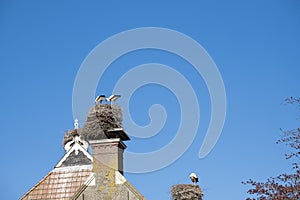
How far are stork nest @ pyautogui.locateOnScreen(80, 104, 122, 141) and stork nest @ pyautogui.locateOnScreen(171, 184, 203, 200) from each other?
228 cm

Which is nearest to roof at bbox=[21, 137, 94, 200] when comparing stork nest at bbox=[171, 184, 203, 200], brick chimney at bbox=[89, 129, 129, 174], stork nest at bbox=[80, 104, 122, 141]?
brick chimney at bbox=[89, 129, 129, 174]

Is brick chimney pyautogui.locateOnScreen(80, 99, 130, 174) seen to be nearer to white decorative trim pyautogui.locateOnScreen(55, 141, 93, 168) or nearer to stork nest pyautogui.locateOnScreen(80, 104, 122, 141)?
stork nest pyautogui.locateOnScreen(80, 104, 122, 141)

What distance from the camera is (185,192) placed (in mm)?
15188

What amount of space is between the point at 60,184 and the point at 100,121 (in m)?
2.91

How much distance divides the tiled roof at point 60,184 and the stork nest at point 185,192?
2.80 m

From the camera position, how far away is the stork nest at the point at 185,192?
49.8ft

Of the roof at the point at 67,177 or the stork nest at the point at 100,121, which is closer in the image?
the stork nest at the point at 100,121

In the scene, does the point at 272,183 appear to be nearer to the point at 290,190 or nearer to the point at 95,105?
the point at 290,190

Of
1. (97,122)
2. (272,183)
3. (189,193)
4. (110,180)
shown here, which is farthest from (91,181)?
(272,183)

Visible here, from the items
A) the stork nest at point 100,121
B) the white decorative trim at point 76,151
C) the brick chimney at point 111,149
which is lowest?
the brick chimney at point 111,149

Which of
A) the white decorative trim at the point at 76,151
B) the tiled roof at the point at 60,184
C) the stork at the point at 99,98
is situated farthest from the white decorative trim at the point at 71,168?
the stork at the point at 99,98

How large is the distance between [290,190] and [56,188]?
7.43 m

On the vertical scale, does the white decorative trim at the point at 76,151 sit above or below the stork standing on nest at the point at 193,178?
above

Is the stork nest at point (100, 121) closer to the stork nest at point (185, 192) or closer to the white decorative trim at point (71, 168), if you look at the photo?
the white decorative trim at point (71, 168)
